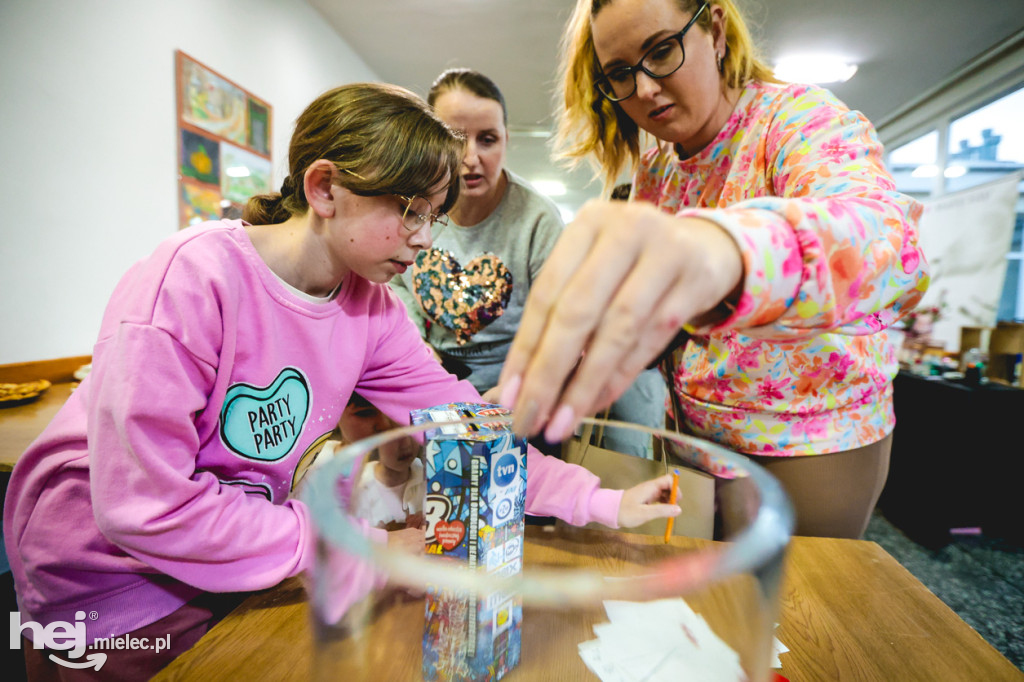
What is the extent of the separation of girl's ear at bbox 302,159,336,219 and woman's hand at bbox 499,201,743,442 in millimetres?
606

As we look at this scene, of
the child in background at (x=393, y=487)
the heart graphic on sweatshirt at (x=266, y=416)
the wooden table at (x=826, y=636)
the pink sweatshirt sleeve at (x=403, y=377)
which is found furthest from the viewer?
the pink sweatshirt sleeve at (x=403, y=377)

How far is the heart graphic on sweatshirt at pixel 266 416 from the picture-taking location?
67cm

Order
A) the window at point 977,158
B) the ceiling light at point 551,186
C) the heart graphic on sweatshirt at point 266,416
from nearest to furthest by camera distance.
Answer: the heart graphic on sweatshirt at point 266,416, the window at point 977,158, the ceiling light at point 551,186

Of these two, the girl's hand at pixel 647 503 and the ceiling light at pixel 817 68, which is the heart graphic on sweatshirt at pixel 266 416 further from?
the ceiling light at pixel 817 68

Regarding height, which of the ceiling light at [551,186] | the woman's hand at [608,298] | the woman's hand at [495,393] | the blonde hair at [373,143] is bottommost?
the woman's hand at [495,393]

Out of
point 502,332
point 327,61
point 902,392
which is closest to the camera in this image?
point 502,332

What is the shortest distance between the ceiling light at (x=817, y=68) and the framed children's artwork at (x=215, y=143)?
3490 mm

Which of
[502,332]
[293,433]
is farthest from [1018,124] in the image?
[293,433]

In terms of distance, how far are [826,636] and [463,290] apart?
1.08 m

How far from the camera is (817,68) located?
3.71 meters

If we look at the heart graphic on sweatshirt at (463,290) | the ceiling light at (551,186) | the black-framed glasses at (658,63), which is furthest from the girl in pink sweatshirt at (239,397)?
the ceiling light at (551,186)

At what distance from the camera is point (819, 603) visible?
575 millimetres

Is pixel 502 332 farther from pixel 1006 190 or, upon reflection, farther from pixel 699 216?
pixel 1006 190

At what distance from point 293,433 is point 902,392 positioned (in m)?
3.20
